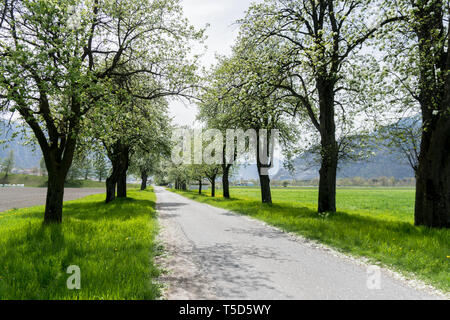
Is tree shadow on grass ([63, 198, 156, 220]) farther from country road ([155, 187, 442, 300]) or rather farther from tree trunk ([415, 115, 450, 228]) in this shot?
tree trunk ([415, 115, 450, 228])

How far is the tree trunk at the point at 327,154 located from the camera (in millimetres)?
A: 14016

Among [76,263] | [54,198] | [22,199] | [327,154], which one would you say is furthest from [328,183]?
[22,199]

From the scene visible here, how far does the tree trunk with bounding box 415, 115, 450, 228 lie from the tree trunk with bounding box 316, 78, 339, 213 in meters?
4.67

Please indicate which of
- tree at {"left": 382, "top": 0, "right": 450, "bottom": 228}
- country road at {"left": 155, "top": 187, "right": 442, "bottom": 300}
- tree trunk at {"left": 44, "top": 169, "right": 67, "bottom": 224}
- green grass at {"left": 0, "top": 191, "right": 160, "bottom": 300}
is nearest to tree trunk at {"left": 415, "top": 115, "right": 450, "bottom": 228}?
tree at {"left": 382, "top": 0, "right": 450, "bottom": 228}

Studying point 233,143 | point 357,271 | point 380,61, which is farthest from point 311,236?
point 233,143

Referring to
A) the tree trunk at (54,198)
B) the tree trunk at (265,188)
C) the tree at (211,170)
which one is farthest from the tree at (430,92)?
the tree at (211,170)

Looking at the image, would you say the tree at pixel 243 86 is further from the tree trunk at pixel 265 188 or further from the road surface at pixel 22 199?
the road surface at pixel 22 199

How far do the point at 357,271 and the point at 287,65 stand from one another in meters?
10.6

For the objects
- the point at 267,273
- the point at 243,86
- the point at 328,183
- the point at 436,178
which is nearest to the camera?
the point at 267,273

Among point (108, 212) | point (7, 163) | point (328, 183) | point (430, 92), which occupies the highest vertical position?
point (430, 92)

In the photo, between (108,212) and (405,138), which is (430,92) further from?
(108,212)

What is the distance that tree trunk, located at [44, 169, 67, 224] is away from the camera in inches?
396

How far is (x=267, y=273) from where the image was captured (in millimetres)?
5328

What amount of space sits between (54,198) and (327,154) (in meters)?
13.3
